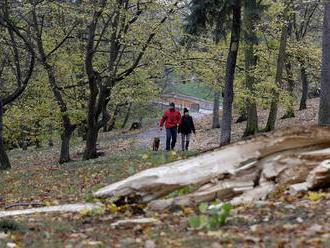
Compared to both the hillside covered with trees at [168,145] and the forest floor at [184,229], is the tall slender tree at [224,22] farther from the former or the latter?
the forest floor at [184,229]

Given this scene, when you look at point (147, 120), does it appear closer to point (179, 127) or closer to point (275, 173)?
point (179, 127)

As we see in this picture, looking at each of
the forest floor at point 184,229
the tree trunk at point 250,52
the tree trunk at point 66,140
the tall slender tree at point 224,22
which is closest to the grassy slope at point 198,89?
the tree trunk at point 250,52

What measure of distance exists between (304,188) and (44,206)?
197 inches

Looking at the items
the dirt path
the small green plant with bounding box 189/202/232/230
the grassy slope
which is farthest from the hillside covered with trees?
the grassy slope

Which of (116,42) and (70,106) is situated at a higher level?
(116,42)

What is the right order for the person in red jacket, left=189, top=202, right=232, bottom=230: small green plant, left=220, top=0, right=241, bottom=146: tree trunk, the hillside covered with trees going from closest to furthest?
left=189, top=202, right=232, bottom=230: small green plant < the hillside covered with trees < left=220, top=0, right=241, bottom=146: tree trunk < the person in red jacket

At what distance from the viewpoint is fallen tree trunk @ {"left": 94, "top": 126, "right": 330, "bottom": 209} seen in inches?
334

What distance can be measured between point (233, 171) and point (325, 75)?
768 centimetres

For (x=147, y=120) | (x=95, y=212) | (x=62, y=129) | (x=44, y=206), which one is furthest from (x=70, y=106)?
(x=147, y=120)

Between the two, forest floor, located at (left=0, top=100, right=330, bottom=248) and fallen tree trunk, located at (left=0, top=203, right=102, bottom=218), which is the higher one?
forest floor, located at (left=0, top=100, right=330, bottom=248)

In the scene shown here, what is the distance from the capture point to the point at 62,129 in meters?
24.9

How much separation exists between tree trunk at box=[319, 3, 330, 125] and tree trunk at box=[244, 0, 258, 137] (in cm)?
196

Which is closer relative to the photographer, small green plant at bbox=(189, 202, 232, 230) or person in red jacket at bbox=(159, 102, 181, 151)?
small green plant at bbox=(189, 202, 232, 230)

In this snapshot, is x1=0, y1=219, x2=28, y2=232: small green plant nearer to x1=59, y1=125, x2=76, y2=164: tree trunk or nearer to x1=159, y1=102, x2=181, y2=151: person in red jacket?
x1=159, y1=102, x2=181, y2=151: person in red jacket
